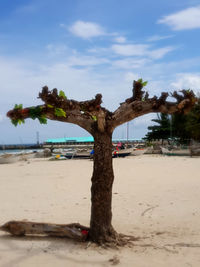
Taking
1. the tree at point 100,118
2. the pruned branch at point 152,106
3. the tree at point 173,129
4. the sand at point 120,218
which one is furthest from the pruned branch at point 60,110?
the tree at point 173,129

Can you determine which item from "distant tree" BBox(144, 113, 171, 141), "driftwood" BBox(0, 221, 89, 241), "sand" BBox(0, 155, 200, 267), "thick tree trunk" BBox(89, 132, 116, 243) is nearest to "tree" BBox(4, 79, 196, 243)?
"thick tree trunk" BBox(89, 132, 116, 243)

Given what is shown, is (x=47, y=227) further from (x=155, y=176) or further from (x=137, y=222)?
(x=155, y=176)

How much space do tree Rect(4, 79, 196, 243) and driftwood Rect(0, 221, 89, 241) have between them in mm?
213

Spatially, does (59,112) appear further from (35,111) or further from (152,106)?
(152,106)

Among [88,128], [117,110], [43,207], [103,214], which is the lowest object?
[43,207]

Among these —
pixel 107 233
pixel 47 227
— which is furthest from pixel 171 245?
pixel 47 227

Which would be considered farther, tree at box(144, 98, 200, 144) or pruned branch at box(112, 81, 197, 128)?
tree at box(144, 98, 200, 144)

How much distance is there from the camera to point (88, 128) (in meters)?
5.52

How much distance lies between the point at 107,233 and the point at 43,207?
386cm

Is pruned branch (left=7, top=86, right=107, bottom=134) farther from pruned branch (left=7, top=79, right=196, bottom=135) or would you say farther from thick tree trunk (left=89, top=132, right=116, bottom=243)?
thick tree trunk (left=89, top=132, right=116, bottom=243)

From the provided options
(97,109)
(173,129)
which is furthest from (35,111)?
(173,129)

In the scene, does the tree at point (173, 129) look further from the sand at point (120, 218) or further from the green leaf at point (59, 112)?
the green leaf at point (59, 112)

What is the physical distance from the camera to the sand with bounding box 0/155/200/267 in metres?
4.70

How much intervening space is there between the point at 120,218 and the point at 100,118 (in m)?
3.26
